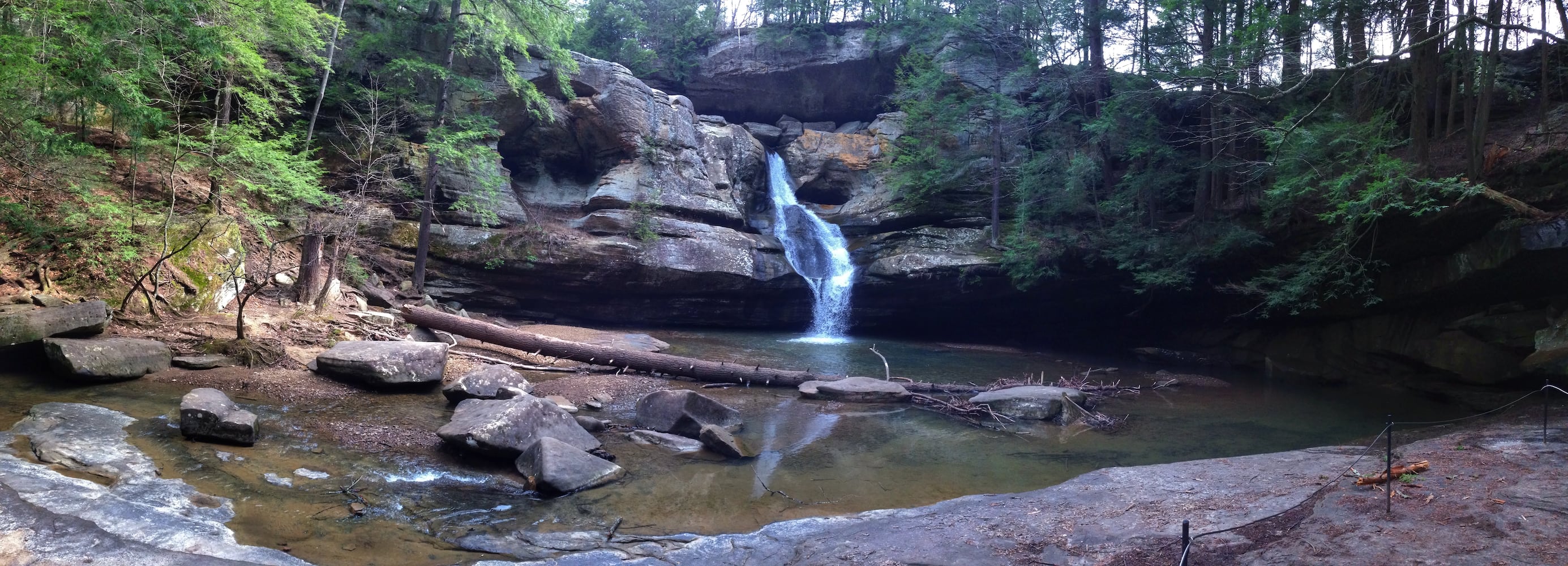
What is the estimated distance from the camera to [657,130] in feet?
76.8

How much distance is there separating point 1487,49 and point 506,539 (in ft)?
50.5

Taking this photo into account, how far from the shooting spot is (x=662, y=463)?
7.16 metres

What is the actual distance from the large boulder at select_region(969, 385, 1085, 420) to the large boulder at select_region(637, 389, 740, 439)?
3973 mm

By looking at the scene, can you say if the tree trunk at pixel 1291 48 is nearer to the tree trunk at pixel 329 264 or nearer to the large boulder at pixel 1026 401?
the large boulder at pixel 1026 401

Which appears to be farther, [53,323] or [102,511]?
[53,323]

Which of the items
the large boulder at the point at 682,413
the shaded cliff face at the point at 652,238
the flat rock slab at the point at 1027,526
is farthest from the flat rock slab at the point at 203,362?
the shaded cliff face at the point at 652,238

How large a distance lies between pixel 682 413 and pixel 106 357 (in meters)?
6.18

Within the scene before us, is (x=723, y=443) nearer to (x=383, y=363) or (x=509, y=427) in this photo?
(x=509, y=427)

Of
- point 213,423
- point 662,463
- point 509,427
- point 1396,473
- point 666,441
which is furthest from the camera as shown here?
point 666,441

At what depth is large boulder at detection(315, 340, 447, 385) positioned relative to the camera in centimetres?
862

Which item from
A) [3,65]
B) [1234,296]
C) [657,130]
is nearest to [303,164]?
[3,65]

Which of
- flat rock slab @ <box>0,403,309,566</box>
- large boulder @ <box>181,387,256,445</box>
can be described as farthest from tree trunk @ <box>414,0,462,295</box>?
flat rock slab @ <box>0,403,309,566</box>

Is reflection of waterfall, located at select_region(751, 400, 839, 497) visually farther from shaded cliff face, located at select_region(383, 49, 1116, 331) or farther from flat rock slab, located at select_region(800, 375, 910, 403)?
shaded cliff face, located at select_region(383, 49, 1116, 331)

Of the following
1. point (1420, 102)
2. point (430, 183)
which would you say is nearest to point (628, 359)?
point (430, 183)
